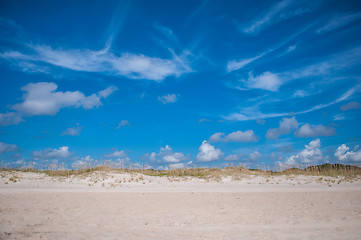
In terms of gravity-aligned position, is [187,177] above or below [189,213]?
above

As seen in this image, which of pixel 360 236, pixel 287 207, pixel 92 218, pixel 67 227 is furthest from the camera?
pixel 287 207

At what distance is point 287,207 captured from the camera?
14.7 m

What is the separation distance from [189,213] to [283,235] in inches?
207

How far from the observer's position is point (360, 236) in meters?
8.74

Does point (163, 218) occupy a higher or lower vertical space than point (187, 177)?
lower

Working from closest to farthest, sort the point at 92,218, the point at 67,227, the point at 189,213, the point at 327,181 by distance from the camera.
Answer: the point at 67,227 < the point at 92,218 < the point at 189,213 < the point at 327,181

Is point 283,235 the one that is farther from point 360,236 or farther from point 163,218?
point 163,218

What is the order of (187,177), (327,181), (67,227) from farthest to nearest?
(187,177), (327,181), (67,227)

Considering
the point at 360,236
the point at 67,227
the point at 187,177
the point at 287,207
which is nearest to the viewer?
the point at 360,236

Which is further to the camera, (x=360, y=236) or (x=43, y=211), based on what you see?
(x=43, y=211)

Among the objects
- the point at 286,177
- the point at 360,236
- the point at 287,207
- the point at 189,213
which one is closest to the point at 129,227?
the point at 189,213

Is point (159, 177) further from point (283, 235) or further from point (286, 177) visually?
point (283, 235)

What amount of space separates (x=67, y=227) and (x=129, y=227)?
7.67 ft

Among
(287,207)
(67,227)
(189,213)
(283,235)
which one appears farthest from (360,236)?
(67,227)
